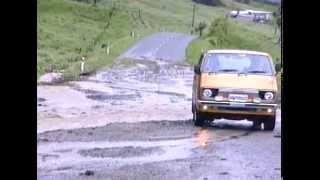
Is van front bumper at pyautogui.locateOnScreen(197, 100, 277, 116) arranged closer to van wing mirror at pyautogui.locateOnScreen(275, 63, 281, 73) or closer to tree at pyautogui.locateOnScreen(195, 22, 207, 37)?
van wing mirror at pyautogui.locateOnScreen(275, 63, 281, 73)

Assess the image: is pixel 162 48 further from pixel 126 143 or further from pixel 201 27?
pixel 126 143

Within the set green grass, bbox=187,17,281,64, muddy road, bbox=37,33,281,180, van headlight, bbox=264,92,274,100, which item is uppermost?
green grass, bbox=187,17,281,64

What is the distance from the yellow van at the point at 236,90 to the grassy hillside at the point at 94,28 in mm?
6404

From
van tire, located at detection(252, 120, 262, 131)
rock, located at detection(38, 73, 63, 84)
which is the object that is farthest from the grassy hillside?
van tire, located at detection(252, 120, 262, 131)

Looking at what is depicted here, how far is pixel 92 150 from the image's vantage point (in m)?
9.80

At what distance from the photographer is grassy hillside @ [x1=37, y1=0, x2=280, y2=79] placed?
70.6 ft

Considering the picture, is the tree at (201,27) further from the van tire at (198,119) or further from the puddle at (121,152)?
the puddle at (121,152)

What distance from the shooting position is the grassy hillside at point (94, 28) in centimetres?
2152

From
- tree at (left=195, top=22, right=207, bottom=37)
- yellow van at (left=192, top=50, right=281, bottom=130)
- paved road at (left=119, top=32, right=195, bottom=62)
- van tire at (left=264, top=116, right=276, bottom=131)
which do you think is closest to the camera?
yellow van at (left=192, top=50, right=281, bottom=130)

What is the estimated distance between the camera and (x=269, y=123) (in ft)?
37.8

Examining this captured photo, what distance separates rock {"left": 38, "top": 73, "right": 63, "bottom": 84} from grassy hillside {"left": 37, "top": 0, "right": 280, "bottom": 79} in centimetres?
25

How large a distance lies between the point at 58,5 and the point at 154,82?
28.5ft
